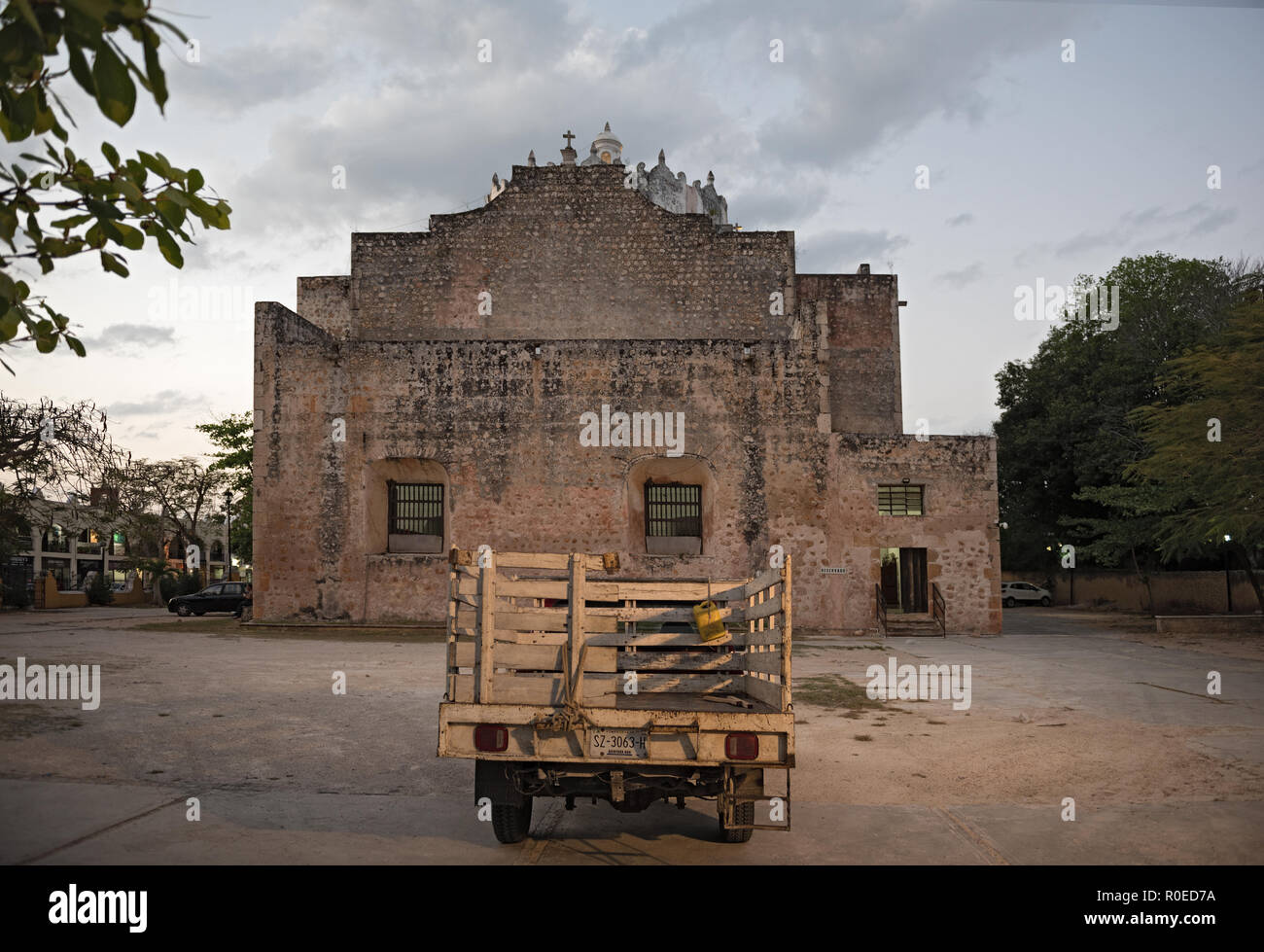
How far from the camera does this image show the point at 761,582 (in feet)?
18.8

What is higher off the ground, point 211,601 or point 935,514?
point 935,514

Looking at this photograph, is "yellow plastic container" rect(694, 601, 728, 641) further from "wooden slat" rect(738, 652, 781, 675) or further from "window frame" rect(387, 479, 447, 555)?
"window frame" rect(387, 479, 447, 555)

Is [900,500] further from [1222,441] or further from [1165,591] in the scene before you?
[1165,591]

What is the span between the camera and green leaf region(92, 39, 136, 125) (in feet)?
7.84

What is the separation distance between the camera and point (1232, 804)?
20.7 ft

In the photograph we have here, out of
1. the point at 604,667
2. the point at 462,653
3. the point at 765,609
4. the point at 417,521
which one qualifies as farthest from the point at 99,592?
the point at 765,609

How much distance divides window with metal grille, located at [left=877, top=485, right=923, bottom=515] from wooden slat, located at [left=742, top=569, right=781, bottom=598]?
17.1m

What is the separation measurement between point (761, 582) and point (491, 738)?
6.45 ft

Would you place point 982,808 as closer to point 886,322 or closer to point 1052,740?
point 1052,740

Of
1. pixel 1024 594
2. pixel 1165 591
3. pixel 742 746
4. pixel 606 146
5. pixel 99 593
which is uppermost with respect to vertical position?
pixel 606 146

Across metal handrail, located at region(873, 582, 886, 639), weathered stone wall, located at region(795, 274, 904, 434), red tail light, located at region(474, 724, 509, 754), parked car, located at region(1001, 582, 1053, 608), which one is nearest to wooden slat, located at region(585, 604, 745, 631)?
red tail light, located at region(474, 724, 509, 754)

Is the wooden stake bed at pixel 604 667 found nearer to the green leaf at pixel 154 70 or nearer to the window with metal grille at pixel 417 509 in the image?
the green leaf at pixel 154 70

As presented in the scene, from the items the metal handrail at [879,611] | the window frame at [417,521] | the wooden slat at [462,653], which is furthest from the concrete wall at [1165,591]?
the wooden slat at [462,653]
